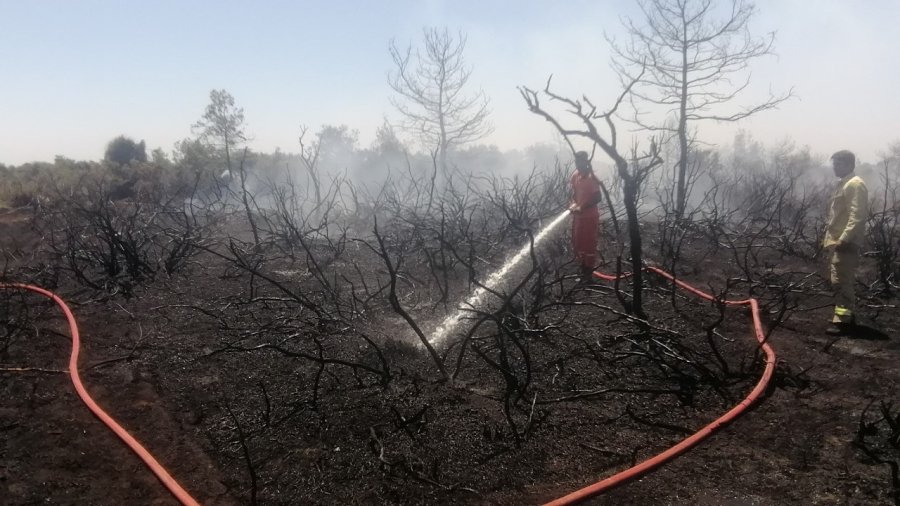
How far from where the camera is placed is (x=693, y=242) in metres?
8.09

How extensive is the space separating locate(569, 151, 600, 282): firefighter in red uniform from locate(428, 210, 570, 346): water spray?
0.85 m

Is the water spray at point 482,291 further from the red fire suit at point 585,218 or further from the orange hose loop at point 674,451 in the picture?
the orange hose loop at point 674,451

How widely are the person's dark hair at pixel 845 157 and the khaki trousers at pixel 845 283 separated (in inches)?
29.9

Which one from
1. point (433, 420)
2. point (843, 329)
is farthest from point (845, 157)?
point (433, 420)

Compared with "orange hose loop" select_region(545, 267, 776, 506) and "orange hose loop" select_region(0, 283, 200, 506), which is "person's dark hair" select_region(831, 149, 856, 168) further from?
"orange hose loop" select_region(0, 283, 200, 506)

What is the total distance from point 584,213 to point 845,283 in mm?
2582

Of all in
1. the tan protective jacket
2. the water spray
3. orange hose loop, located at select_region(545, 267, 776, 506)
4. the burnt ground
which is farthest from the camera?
the water spray

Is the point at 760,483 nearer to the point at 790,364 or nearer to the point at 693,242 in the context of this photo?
the point at 790,364

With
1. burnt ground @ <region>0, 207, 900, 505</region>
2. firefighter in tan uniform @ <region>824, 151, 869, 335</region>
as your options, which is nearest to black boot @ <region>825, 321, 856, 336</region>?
firefighter in tan uniform @ <region>824, 151, 869, 335</region>

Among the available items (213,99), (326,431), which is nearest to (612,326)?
(326,431)

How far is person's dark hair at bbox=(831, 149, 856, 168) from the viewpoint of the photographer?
4.34 metres

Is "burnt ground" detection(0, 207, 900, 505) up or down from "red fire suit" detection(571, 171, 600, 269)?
down

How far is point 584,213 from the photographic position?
19.7 ft

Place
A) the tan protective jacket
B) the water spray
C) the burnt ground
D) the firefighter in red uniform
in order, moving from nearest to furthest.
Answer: the burnt ground, the tan protective jacket, the water spray, the firefighter in red uniform
